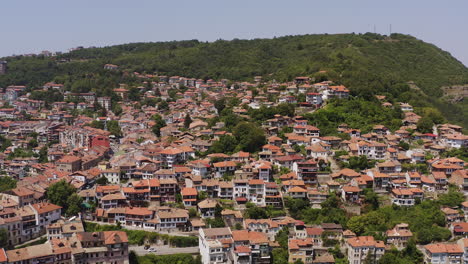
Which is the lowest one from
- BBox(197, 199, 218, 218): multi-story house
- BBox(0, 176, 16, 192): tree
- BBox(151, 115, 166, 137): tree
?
BBox(197, 199, 218, 218): multi-story house

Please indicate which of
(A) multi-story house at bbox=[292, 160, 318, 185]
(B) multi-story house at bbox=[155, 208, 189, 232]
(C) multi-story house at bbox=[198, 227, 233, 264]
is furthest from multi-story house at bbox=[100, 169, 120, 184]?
(A) multi-story house at bbox=[292, 160, 318, 185]

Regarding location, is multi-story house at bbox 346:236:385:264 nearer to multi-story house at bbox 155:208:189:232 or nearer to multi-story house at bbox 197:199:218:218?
multi-story house at bbox 197:199:218:218

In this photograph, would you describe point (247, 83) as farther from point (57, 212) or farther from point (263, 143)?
point (57, 212)

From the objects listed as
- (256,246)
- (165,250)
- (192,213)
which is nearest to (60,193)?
(165,250)

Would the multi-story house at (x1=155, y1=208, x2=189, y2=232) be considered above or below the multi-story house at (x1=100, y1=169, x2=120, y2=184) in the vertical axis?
below

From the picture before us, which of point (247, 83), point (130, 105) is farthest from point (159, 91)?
point (247, 83)

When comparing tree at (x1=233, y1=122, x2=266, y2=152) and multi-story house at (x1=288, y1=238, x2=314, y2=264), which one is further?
tree at (x1=233, y1=122, x2=266, y2=152)
